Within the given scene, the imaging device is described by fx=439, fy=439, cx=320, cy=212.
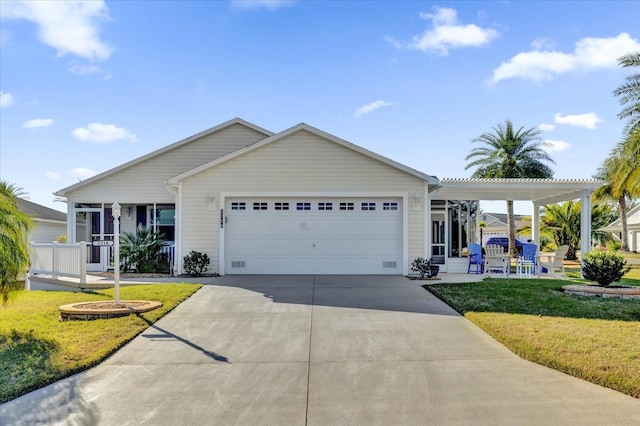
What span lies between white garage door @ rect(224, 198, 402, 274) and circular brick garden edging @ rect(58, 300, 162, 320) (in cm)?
527

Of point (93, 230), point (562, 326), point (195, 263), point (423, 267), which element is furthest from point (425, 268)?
point (93, 230)

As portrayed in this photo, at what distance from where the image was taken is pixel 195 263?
1367cm

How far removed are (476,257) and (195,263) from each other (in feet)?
31.8

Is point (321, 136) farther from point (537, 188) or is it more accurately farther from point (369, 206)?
point (537, 188)

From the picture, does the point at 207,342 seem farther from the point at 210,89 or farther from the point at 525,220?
the point at 525,220

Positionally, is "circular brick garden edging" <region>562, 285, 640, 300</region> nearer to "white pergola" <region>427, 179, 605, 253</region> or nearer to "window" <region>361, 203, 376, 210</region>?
"white pergola" <region>427, 179, 605, 253</region>

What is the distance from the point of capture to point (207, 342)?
650 centimetres

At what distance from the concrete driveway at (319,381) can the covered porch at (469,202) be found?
24.9ft

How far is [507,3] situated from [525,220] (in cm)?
4053

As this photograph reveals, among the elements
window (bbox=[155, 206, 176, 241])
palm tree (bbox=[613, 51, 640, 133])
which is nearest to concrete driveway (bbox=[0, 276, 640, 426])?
window (bbox=[155, 206, 176, 241])

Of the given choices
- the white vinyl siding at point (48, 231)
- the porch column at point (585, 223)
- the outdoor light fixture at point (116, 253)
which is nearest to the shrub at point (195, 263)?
the outdoor light fixture at point (116, 253)

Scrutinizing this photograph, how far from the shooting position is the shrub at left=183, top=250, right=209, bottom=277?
13.7 meters

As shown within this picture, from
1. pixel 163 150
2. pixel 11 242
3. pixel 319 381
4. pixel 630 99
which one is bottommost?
pixel 319 381

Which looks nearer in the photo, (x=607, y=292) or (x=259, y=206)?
(x=607, y=292)
